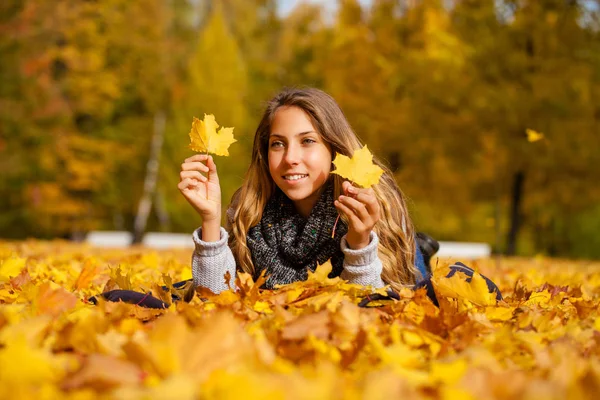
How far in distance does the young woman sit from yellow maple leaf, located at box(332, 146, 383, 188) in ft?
0.75

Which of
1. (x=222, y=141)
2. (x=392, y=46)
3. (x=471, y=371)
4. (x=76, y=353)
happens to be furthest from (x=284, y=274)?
(x=392, y=46)

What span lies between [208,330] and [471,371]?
0.40 metres

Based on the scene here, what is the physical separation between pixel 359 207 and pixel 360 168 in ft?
0.42

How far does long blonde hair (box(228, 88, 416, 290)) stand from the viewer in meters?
2.53

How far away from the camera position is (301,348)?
1210 millimetres

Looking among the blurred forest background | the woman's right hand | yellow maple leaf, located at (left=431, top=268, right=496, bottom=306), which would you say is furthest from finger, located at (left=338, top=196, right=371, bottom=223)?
the blurred forest background

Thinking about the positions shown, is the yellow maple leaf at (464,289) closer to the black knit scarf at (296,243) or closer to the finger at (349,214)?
the finger at (349,214)

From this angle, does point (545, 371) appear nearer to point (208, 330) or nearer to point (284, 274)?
point (208, 330)

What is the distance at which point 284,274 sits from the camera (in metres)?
2.48

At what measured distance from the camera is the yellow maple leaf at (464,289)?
1729 millimetres

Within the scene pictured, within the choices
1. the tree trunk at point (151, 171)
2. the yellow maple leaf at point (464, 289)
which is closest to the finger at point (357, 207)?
the yellow maple leaf at point (464, 289)

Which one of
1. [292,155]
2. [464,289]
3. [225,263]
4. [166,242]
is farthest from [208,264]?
[166,242]

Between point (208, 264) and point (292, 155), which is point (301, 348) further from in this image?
point (292, 155)

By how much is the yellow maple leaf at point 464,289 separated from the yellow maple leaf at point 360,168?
0.40 metres
